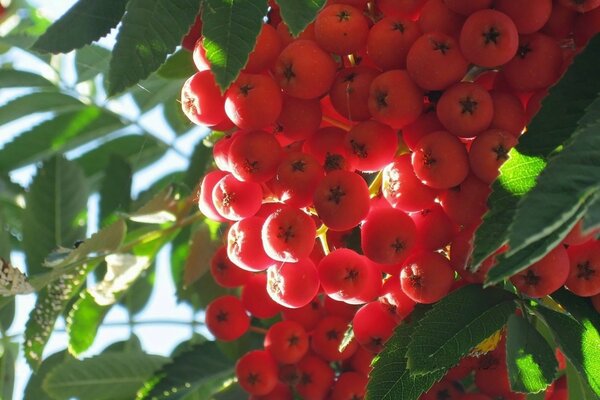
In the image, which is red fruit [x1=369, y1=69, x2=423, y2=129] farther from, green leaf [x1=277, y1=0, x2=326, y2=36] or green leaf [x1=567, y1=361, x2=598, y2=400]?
green leaf [x1=567, y1=361, x2=598, y2=400]

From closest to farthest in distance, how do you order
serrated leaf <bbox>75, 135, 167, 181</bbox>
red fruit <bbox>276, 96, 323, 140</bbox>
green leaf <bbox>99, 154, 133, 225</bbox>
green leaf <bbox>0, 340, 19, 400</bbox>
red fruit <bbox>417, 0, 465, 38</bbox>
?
red fruit <bbox>417, 0, 465, 38</bbox>
red fruit <bbox>276, 96, 323, 140</bbox>
green leaf <bbox>0, 340, 19, 400</bbox>
green leaf <bbox>99, 154, 133, 225</bbox>
serrated leaf <bbox>75, 135, 167, 181</bbox>

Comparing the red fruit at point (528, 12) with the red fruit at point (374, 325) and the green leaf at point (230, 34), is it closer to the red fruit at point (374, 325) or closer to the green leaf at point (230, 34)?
the green leaf at point (230, 34)

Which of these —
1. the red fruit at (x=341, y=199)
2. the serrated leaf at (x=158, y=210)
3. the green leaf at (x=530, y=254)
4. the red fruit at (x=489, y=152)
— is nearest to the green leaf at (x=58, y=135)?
the serrated leaf at (x=158, y=210)

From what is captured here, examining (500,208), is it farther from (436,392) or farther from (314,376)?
(314,376)

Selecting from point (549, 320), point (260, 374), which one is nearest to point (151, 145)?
point (260, 374)

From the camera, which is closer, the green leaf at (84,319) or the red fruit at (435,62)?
the red fruit at (435,62)

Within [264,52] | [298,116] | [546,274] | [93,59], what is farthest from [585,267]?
[93,59]

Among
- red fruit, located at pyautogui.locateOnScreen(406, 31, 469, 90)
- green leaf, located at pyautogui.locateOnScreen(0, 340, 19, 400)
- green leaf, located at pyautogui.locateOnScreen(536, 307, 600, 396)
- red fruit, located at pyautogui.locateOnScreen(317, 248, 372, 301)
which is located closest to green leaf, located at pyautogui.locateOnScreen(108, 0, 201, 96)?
red fruit, located at pyautogui.locateOnScreen(406, 31, 469, 90)
